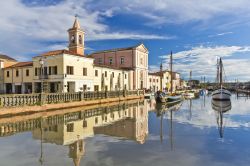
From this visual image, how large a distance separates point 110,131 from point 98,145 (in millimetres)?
4212

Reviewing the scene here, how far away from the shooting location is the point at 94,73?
4928 cm

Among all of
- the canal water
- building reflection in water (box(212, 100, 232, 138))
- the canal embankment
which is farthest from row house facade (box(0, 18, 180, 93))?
building reflection in water (box(212, 100, 232, 138))

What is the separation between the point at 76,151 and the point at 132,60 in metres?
54.1

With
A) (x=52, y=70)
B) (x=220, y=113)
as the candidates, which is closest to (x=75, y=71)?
(x=52, y=70)

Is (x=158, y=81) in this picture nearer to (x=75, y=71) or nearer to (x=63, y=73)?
(x=75, y=71)

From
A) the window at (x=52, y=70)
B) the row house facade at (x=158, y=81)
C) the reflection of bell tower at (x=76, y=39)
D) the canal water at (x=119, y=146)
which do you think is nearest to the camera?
the canal water at (x=119, y=146)

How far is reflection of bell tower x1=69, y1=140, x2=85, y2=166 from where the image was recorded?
9.76m

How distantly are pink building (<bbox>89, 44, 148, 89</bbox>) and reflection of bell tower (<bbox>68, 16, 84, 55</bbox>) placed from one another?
1426cm

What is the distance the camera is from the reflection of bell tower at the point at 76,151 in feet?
32.0

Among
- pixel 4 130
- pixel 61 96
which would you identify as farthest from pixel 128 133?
pixel 61 96

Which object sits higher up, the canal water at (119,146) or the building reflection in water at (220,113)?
the canal water at (119,146)

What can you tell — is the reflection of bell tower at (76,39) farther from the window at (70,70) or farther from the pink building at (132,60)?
the pink building at (132,60)

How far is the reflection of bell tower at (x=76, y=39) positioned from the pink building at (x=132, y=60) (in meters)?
14.3

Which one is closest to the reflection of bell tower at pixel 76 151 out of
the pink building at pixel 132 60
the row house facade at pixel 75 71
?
the row house facade at pixel 75 71
